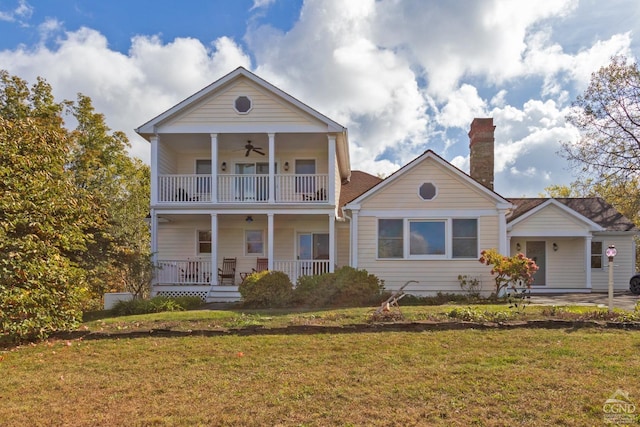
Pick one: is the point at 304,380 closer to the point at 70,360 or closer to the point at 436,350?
the point at 436,350

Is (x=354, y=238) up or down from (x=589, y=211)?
down

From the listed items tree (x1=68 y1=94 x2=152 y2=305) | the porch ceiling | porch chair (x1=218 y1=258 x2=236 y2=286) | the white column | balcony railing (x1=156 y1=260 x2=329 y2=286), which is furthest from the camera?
tree (x1=68 y1=94 x2=152 y2=305)

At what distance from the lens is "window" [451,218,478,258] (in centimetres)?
1474

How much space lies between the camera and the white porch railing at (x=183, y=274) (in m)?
15.1

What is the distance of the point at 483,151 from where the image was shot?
1716 cm

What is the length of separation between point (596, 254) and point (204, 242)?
16.8 meters

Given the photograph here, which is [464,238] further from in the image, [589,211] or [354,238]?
[589,211]

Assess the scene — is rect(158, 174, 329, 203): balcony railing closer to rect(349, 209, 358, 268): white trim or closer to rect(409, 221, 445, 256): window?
rect(349, 209, 358, 268): white trim

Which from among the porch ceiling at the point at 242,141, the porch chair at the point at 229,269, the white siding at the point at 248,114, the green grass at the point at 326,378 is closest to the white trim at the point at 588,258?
the green grass at the point at 326,378

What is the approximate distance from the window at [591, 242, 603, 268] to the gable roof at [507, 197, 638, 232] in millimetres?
825

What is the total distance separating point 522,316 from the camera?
850 cm

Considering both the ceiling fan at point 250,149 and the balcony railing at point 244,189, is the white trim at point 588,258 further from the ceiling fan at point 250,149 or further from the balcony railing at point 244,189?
the ceiling fan at point 250,149

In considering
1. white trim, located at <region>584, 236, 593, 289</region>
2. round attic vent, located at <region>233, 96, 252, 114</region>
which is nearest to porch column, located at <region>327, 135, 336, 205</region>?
round attic vent, located at <region>233, 96, 252, 114</region>

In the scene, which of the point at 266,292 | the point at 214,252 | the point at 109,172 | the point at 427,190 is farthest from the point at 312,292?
the point at 109,172
